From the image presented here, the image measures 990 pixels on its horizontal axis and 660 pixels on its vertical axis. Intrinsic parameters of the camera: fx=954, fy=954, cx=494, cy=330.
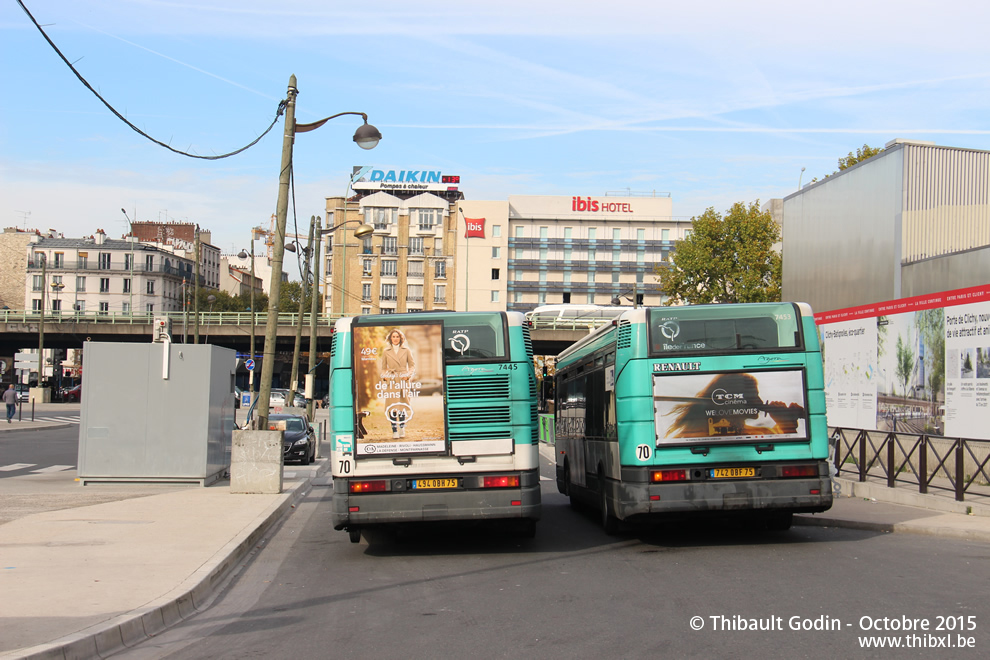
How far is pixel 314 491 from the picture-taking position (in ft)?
68.8

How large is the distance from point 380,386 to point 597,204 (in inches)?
4068

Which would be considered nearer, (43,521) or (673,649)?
(673,649)

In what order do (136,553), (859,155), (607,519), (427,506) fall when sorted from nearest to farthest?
(136,553) → (427,506) → (607,519) → (859,155)

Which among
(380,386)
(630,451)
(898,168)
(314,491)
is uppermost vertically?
(898,168)

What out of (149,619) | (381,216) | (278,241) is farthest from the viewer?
(381,216)

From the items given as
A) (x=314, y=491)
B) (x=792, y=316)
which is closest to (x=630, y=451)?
(x=792, y=316)

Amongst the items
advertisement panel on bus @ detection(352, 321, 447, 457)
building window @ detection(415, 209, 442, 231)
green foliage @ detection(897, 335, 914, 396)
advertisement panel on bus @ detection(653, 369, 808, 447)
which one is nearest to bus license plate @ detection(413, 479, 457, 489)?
advertisement panel on bus @ detection(352, 321, 447, 457)

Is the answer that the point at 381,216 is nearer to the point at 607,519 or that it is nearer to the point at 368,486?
the point at 607,519

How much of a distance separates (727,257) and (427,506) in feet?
185

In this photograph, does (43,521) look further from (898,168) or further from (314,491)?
(898,168)

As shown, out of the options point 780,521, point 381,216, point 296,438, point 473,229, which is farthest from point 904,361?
point 381,216

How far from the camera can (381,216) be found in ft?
363

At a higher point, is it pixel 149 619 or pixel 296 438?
pixel 296 438

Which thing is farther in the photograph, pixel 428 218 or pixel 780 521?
pixel 428 218
